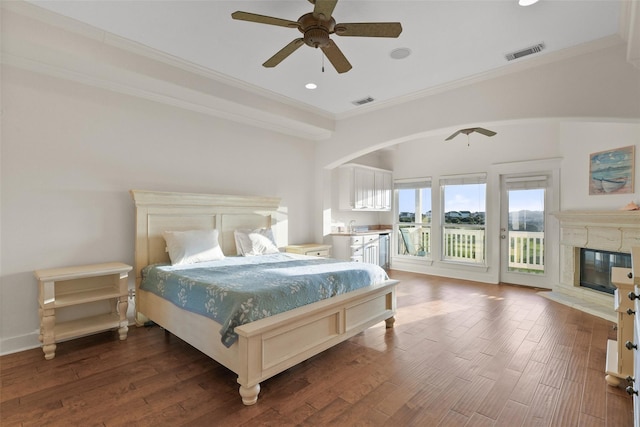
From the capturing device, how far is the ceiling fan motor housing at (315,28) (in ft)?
7.21

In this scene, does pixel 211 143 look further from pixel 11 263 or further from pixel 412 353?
pixel 412 353

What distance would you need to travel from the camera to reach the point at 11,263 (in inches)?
113

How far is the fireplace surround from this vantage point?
12.9 feet

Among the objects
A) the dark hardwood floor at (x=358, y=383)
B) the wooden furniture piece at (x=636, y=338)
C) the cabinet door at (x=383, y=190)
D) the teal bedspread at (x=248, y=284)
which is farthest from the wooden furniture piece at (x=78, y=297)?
the cabinet door at (x=383, y=190)

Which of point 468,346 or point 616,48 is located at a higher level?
point 616,48

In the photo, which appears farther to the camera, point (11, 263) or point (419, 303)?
point (419, 303)

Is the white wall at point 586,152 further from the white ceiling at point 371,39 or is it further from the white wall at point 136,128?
the white ceiling at point 371,39

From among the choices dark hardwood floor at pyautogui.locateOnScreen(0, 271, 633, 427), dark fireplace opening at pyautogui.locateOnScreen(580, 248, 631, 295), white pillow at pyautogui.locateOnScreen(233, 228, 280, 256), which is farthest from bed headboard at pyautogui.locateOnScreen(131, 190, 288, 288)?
dark fireplace opening at pyautogui.locateOnScreen(580, 248, 631, 295)

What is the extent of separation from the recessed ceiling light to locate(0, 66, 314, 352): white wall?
255 centimetres

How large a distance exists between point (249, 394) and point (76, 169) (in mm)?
2918

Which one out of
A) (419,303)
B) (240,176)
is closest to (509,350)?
(419,303)

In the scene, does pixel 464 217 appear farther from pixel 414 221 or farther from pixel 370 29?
pixel 370 29

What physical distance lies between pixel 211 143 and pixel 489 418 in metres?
4.22

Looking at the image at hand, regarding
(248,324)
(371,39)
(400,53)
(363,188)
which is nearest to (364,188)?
(363,188)
